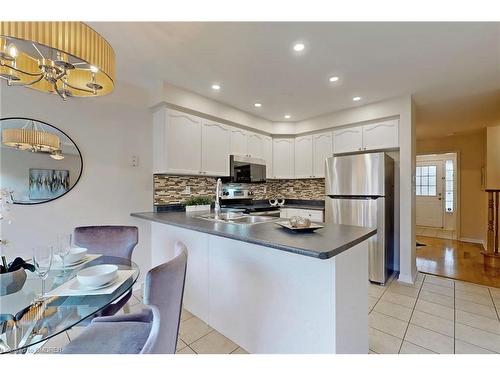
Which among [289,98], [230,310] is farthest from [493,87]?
[230,310]

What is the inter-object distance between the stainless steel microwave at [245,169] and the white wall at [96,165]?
1.17m

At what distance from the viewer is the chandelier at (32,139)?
1942 millimetres

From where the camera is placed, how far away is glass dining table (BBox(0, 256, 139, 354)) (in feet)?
2.79

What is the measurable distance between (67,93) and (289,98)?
242 cm

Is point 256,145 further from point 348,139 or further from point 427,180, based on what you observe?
point 427,180

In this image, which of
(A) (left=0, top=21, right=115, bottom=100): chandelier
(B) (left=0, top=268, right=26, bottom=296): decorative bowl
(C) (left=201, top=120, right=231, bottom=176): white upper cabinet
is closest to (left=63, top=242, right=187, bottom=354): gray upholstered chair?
(B) (left=0, top=268, right=26, bottom=296): decorative bowl

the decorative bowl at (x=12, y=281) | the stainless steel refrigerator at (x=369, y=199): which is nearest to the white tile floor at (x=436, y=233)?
the stainless steel refrigerator at (x=369, y=199)

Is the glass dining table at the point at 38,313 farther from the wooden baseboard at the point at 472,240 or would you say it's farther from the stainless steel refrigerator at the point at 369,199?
the wooden baseboard at the point at 472,240

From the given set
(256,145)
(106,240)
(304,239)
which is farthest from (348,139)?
(106,240)

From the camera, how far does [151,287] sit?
2.80 feet

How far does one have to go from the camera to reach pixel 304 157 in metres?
4.04

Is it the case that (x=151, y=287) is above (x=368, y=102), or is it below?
below

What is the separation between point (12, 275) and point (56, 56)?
1184 millimetres

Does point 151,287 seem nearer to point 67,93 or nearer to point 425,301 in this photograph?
point 67,93
